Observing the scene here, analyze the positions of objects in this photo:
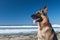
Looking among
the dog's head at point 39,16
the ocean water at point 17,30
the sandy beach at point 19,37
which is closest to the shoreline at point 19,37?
the sandy beach at point 19,37

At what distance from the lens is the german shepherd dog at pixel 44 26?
1198cm

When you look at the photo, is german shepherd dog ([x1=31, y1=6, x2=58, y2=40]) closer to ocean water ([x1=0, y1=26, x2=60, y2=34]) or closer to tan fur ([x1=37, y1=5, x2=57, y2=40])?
tan fur ([x1=37, y1=5, x2=57, y2=40])

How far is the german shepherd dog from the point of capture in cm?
1198

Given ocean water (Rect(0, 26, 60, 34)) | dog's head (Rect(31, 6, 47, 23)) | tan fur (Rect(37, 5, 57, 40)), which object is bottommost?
tan fur (Rect(37, 5, 57, 40))

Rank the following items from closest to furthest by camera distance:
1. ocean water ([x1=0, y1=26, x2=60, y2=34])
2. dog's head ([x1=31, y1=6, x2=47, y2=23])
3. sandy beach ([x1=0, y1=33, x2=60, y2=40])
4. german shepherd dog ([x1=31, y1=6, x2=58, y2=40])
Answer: german shepherd dog ([x1=31, y1=6, x2=58, y2=40]) < dog's head ([x1=31, y1=6, x2=47, y2=23]) < sandy beach ([x1=0, y1=33, x2=60, y2=40]) < ocean water ([x1=0, y1=26, x2=60, y2=34])

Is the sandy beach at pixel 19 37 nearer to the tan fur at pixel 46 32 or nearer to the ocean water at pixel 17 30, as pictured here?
the ocean water at pixel 17 30

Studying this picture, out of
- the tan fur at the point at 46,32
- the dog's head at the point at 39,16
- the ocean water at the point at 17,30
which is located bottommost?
the tan fur at the point at 46,32

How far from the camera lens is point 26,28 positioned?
16797 mm

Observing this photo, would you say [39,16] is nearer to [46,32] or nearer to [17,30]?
[46,32]

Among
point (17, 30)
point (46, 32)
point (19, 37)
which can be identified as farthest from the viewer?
point (17, 30)

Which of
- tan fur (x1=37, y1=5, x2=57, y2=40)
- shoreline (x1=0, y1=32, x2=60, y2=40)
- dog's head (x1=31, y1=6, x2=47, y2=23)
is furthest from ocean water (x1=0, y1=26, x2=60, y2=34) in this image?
tan fur (x1=37, y1=5, x2=57, y2=40)

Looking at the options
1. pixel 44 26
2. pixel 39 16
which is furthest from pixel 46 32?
pixel 39 16

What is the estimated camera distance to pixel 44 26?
12109 mm

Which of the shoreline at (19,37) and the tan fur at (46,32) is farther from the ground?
the shoreline at (19,37)
